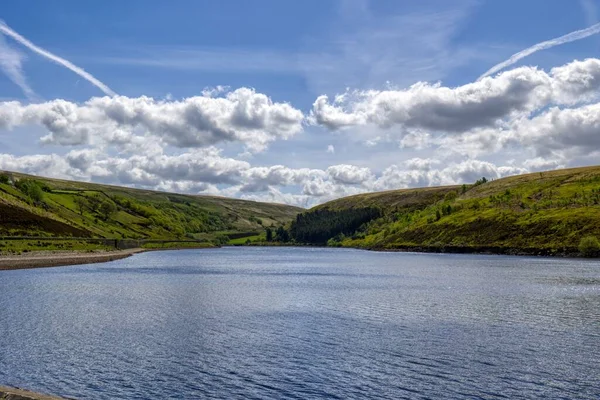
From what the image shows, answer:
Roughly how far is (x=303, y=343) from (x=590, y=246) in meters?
178

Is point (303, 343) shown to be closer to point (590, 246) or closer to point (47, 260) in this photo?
point (47, 260)

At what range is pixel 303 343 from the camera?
4906 cm

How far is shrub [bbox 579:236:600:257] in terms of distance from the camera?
196m

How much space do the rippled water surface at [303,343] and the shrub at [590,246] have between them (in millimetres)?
111730

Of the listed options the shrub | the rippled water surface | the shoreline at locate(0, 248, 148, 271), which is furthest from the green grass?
the shrub

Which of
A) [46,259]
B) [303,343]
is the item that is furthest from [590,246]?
A: [303,343]

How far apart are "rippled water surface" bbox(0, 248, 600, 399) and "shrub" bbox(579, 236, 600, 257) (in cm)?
11173

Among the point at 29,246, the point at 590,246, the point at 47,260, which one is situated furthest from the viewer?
the point at 590,246

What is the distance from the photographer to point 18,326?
57406mm

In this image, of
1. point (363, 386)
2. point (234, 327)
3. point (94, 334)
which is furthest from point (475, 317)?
point (94, 334)

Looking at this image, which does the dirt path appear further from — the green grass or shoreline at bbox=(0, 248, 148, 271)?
the green grass

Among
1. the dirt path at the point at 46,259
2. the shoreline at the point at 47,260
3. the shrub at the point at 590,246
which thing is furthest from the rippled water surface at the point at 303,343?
the shrub at the point at 590,246

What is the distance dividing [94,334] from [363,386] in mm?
29278

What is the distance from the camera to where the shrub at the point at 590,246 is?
196250 mm
